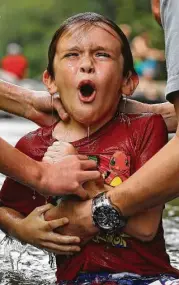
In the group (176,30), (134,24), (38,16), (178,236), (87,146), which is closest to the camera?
(176,30)

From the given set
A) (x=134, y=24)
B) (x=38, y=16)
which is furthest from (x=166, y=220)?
(x=38, y=16)

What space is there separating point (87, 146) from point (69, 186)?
1.25 feet

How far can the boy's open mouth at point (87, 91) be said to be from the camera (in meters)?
4.00

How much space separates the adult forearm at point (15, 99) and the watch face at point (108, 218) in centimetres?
115

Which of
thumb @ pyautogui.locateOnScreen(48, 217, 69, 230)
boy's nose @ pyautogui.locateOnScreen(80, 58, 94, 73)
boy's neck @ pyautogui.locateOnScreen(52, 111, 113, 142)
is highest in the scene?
boy's nose @ pyautogui.locateOnScreen(80, 58, 94, 73)

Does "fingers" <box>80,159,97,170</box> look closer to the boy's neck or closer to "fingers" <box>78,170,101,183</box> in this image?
"fingers" <box>78,170,101,183</box>

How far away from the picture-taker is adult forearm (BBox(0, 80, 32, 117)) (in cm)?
476

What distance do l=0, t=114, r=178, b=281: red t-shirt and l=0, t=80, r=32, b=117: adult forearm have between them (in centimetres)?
53

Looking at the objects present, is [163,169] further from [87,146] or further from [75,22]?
[75,22]

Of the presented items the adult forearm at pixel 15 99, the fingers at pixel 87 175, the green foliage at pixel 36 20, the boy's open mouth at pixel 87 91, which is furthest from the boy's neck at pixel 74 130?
the green foliage at pixel 36 20

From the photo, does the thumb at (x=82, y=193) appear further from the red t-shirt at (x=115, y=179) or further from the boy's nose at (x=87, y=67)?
the boy's nose at (x=87, y=67)

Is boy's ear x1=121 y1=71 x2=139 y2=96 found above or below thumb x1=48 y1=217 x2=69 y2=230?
above

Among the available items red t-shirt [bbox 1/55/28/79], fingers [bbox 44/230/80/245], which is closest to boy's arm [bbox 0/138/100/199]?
fingers [bbox 44/230/80/245]

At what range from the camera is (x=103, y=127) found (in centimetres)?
411
